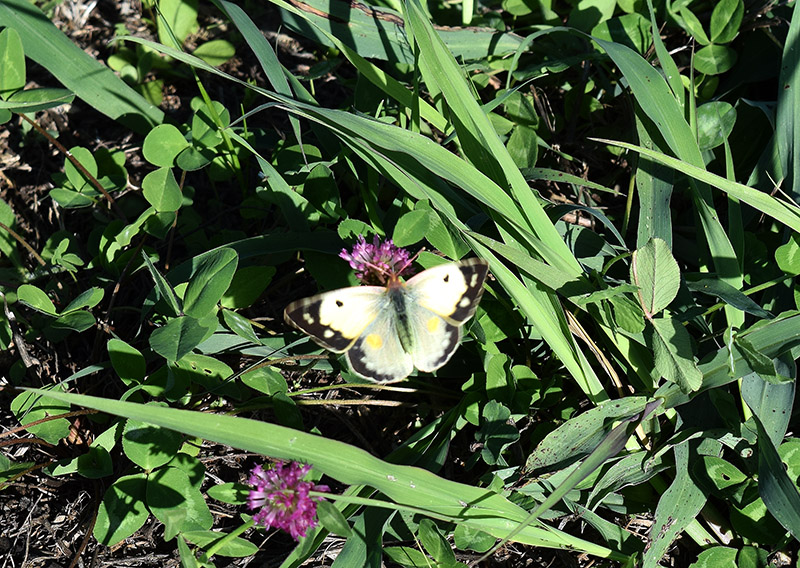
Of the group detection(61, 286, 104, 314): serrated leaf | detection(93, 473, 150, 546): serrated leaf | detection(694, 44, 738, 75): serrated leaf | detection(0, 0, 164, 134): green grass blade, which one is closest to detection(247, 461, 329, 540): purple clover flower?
detection(93, 473, 150, 546): serrated leaf

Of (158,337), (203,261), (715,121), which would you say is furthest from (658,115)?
(158,337)

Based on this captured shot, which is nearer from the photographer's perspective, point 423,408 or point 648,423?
point 648,423

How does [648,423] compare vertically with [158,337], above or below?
below

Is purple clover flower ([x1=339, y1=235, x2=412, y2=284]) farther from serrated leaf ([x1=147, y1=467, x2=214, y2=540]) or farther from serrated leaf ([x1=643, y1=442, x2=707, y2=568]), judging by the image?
serrated leaf ([x1=643, y1=442, x2=707, y2=568])

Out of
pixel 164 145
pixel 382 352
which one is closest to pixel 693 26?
pixel 382 352

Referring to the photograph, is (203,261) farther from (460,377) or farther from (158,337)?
(460,377)

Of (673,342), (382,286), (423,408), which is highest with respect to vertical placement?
(382,286)

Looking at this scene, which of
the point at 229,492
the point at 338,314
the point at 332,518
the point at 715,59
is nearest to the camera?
the point at 332,518

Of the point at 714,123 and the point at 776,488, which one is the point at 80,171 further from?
the point at 776,488
